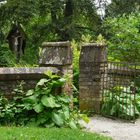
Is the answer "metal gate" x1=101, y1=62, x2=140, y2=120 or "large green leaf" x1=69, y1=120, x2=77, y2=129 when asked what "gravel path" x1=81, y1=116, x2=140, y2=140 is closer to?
"metal gate" x1=101, y1=62, x2=140, y2=120

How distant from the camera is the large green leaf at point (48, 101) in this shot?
770 centimetres

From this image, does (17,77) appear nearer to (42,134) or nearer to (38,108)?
(38,108)

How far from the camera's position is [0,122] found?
7.85m

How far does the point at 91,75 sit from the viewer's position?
33.7ft

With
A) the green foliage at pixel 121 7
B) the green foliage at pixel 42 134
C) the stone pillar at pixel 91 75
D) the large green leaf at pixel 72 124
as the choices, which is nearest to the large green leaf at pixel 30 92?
the green foliage at pixel 42 134

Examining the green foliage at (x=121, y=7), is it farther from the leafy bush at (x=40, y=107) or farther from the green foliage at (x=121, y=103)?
the leafy bush at (x=40, y=107)

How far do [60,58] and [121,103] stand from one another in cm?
200

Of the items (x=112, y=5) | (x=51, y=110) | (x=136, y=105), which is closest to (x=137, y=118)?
(x=136, y=105)

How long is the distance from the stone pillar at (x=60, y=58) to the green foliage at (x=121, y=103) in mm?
1508

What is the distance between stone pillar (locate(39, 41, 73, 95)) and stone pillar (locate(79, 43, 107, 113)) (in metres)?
1.34

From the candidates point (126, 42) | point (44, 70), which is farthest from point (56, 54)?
point (126, 42)

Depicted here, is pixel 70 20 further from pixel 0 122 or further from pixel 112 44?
pixel 0 122

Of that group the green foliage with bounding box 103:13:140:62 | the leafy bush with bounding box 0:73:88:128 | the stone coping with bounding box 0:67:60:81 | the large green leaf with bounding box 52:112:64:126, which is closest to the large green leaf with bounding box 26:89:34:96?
the leafy bush with bounding box 0:73:88:128

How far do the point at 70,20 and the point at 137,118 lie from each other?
11616 millimetres
